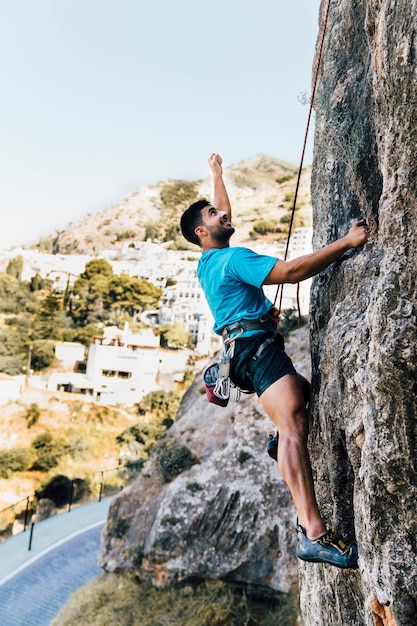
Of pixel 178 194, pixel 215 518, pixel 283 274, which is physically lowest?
pixel 215 518

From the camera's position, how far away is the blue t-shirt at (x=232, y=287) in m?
3.62

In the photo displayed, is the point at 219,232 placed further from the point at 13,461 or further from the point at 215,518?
the point at 13,461

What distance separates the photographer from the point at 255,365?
12.1ft

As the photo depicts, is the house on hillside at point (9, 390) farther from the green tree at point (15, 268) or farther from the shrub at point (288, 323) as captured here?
the shrub at point (288, 323)

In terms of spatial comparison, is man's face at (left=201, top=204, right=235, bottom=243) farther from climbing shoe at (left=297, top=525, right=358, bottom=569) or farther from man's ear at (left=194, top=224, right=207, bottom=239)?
climbing shoe at (left=297, top=525, right=358, bottom=569)

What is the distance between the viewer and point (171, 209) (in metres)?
126

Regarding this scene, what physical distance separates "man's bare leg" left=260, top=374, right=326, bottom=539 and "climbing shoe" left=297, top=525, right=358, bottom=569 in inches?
1.8

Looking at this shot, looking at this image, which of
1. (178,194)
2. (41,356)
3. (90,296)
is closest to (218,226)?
(41,356)

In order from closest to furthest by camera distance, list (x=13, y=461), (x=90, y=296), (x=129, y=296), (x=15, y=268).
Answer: (x=13, y=461)
(x=90, y=296)
(x=129, y=296)
(x=15, y=268)

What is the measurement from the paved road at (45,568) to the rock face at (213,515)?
106 inches

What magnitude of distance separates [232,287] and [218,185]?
1623mm

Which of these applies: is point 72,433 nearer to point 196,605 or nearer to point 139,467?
point 139,467

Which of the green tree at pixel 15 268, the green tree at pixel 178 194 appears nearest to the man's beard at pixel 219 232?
the green tree at pixel 15 268

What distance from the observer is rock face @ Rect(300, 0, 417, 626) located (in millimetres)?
2613
